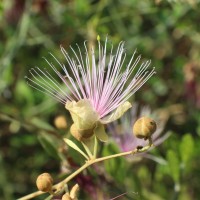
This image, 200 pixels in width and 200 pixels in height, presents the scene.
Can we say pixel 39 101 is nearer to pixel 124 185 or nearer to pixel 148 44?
pixel 148 44

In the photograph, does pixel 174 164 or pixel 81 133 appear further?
pixel 174 164

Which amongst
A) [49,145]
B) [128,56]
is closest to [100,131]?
[49,145]

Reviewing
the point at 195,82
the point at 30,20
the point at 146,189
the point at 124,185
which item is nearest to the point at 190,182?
the point at 146,189

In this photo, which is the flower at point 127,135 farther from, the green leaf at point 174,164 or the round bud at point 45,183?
the round bud at point 45,183

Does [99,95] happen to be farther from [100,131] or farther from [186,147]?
[186,147]

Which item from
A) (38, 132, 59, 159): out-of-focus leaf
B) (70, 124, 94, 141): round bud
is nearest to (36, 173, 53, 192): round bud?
(70, 124, 94, 141): round bud

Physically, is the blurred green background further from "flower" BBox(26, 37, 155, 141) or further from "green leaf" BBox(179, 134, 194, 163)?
"flower" BBox(26, 37, 155, 141)

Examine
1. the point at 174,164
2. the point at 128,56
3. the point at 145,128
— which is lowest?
the point at 174,164

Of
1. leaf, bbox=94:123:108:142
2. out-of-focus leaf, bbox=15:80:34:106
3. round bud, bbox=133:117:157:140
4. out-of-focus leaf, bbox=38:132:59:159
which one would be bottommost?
round bud, bbox=133:117:157:140
